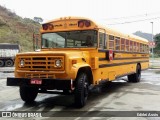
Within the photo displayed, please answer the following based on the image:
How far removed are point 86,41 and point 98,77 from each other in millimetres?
1237

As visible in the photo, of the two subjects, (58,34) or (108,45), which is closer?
(58,34)

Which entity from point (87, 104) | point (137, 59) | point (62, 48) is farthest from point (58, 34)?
point (137, 59)

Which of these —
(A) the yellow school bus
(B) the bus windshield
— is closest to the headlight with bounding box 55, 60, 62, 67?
(A) the yellow school bus

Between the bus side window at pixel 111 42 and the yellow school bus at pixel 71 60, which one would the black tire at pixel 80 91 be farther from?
the bus side window at pixel 111 42

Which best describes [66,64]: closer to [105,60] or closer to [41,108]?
[41,108]

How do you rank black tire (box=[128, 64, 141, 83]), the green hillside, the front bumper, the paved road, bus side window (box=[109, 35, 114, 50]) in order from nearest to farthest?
the front bumper, the paved road, bus side window (box=[109, 35, 114, 50]), black tire (box=[128, 64, 141, 83]), the green hillside

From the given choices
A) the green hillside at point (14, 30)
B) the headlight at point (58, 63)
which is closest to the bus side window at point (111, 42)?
the headlight at point (58, 63)

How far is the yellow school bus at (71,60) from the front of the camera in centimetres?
915

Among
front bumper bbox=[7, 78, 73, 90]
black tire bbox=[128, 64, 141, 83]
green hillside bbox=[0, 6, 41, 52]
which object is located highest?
green hillside bbox=[0, 6, 41, 52]

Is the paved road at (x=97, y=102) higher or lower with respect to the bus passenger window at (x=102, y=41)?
lower

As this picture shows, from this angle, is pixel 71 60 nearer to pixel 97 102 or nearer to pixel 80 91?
pixel 80 91

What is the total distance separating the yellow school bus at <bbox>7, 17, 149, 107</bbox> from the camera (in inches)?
360

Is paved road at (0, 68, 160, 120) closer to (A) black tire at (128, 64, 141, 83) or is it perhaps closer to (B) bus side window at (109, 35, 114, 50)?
(B) bus side window at (109, 35, 114, 50)

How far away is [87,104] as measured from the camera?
10.1m
